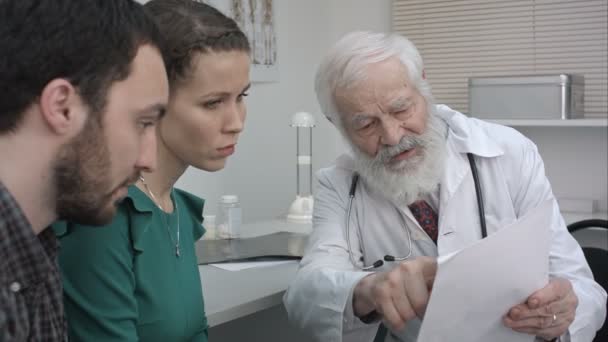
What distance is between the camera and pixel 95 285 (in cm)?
107

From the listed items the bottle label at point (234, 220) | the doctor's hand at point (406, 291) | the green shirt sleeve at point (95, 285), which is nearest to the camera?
the green shirt sleeve at point (95, 285)

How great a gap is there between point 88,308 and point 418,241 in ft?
2.64

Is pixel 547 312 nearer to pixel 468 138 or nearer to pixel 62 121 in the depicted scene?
pixel 468 138

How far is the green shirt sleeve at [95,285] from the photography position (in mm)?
1062

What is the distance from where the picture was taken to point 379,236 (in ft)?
5.47

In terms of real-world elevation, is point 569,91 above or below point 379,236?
above

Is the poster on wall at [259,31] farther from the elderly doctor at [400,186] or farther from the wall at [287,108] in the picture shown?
the elderly doctor at [400,186]

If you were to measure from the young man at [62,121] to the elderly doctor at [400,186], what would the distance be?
653 millimetres

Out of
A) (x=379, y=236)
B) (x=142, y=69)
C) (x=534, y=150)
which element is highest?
(x=142, y=69)

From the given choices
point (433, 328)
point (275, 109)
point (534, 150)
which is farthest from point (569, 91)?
point (433, 328)

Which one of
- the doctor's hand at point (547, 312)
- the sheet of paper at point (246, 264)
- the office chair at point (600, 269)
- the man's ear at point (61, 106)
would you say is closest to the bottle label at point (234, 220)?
the sheet of paper at point (246, 264)

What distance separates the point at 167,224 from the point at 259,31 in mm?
1932

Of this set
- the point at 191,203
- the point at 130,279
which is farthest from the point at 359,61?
the point at 130,279

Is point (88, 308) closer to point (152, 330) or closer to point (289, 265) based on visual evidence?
point (152, 330)
